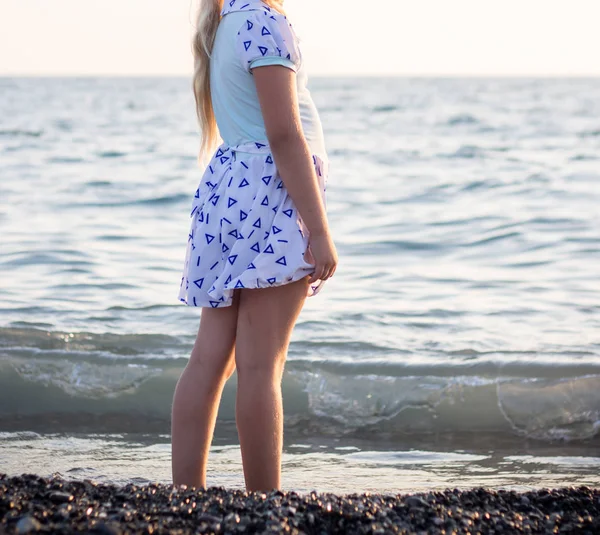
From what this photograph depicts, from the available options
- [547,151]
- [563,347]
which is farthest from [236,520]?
[547,151]

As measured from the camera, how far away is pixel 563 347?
5512 mm

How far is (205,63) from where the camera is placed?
2877 mm

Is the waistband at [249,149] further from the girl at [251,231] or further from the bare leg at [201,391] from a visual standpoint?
the bare leg at [201,391]

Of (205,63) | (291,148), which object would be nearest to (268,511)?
(291,148)

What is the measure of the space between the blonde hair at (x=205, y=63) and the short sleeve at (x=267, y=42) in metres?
0.10

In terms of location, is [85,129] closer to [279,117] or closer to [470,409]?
[470,409]

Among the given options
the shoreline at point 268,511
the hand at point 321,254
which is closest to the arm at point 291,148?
the hand at point 321,254

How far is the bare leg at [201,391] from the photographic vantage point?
9.25 feet

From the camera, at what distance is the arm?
2604mm

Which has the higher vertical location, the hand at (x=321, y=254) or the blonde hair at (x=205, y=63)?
the blonde hair at (x=205, y=63)

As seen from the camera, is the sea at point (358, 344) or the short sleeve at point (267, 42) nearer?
the short sleeve at point (267, 42)

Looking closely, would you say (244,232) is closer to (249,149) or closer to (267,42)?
(249,149)

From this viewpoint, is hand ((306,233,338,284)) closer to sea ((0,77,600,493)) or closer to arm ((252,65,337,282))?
arm ((252,65,337,282))

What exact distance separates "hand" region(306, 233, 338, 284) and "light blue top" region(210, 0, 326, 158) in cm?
30
